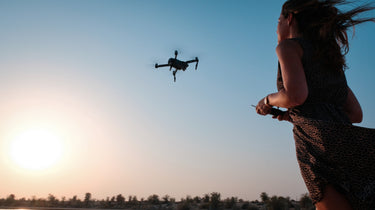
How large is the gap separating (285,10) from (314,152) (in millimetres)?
1219

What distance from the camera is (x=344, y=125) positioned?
1909mm

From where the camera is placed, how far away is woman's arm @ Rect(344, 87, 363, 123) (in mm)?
2467

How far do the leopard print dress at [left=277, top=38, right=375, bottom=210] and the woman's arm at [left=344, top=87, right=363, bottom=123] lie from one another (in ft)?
1.02

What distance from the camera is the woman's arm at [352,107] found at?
97.1 inches

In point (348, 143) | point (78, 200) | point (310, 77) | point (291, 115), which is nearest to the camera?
point (348, 143)

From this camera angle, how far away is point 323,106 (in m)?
2.16

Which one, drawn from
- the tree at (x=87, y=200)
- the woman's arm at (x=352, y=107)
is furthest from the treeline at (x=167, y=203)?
the woman's arm at (x=352, y=107)

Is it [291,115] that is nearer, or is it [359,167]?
[359,167]

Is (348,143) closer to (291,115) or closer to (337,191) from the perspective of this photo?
(337,191)

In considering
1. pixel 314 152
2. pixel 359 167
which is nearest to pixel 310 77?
pixel 314 152

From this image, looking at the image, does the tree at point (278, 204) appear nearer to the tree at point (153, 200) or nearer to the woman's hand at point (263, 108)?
the tree at point (153, 200)

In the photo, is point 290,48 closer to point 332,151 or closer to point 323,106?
point 323,106

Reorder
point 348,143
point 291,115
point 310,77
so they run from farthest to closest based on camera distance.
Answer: point 291,115 < point 310,77 < point 348,143

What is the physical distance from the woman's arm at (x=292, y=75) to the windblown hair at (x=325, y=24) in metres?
0.21
